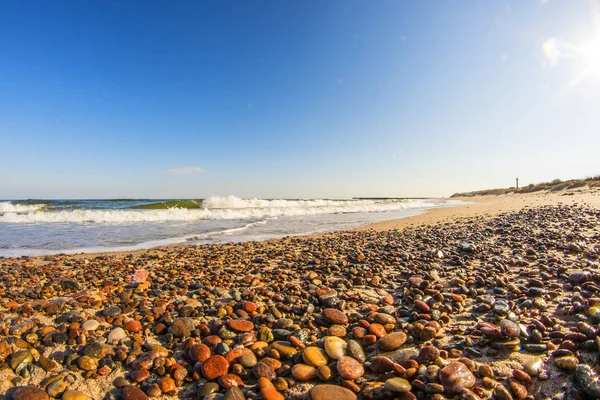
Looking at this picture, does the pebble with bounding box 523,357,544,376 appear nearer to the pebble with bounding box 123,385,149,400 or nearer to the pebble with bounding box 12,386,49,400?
the pebble with bounding box 123,385,149,400

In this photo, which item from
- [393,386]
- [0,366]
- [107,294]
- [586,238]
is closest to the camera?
[393,386]

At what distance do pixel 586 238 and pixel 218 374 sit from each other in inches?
339

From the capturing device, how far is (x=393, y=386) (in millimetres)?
2039

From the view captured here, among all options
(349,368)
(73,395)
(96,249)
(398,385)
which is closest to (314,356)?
(349,368)

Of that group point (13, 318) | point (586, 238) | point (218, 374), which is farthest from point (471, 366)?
point (586, 238)

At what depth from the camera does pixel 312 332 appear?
120 inches

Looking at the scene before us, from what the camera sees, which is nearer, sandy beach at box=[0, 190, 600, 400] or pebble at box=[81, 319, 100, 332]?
sandy beach at box=[0, 190, 600, 400]

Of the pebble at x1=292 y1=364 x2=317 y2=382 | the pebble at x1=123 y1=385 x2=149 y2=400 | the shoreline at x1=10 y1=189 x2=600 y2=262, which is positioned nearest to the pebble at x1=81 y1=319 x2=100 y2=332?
the pebble at x1=123 y1=385 x2=149 y2=400

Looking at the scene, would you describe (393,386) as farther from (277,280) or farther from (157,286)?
(157,286)

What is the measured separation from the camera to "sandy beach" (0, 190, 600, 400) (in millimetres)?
2158

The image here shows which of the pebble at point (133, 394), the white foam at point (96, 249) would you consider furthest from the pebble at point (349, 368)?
the white foam at point (96, 249)

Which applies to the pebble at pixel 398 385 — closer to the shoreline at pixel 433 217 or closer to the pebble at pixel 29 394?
the pebble at pixel 29 394

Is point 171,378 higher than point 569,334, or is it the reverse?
point 569,334

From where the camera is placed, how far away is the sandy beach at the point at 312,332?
2.16 meters
